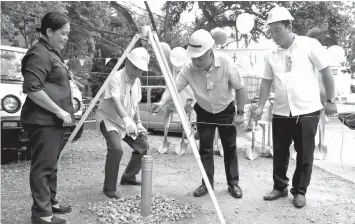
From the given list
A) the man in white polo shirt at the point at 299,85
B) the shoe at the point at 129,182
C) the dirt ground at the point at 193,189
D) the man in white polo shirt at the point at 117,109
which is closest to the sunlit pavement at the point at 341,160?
the dirt ground at the point at 193,189

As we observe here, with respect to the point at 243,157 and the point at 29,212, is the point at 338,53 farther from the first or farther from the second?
the point at 29,212

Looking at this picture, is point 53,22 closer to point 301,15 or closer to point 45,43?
point 45,43

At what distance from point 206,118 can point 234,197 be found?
3.32 feet

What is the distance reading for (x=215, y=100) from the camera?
4.36m

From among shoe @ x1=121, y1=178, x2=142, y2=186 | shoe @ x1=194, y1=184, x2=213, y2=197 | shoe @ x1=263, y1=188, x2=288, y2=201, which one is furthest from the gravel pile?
shoe @ x1=263, y1=188, x2=288, y2=201

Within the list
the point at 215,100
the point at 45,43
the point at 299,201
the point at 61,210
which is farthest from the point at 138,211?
the point at 45,43

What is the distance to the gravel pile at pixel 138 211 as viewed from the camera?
142 inches

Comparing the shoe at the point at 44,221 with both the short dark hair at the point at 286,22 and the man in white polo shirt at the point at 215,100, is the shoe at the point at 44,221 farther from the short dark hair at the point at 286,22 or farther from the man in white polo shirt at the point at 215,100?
the short dark hair at the point at 286,22

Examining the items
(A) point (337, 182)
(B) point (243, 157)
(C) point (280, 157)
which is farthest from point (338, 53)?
(C) point (280, 157)

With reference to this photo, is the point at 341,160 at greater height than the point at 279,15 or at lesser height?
lesser

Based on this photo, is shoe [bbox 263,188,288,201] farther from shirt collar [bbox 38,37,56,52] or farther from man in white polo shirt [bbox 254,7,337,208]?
shirt collar [bbox 38,37,56,52]

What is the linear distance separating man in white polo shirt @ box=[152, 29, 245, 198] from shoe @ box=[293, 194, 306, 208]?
646 mm

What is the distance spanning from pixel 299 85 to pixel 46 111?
261 cm

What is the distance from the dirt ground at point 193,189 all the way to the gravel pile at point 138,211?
99 millimetres
